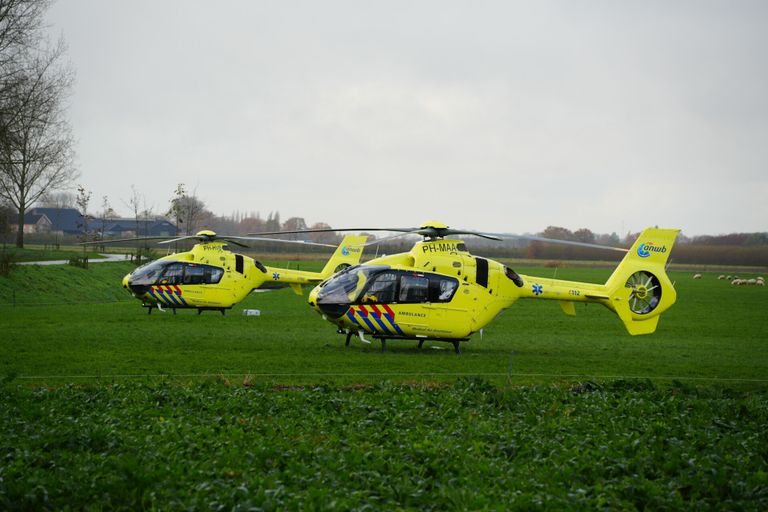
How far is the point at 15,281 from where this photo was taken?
41.5 meters

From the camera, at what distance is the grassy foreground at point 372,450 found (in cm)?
912

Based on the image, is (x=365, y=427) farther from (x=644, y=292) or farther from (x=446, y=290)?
Result: (x=644, y=292)

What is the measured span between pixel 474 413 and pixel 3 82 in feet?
91.7

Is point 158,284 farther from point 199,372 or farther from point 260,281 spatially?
point 199,372

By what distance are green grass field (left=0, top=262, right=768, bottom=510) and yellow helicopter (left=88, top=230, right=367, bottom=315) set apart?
7397 millimetres

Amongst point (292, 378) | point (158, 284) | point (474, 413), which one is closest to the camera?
point (474, 413)

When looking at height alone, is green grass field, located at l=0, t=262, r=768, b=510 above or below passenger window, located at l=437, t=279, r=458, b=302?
below

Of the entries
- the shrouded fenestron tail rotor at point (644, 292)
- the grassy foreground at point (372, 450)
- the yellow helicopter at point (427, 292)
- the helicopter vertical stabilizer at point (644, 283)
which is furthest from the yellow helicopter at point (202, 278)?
the grassy foreground at point (372, 450)

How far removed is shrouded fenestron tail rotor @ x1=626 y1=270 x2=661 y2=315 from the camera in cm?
2472

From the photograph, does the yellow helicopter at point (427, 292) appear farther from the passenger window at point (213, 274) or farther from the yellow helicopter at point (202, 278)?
the passenger window at point (213, 274)

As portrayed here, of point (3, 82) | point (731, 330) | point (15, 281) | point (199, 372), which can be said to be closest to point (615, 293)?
point (731, 330)

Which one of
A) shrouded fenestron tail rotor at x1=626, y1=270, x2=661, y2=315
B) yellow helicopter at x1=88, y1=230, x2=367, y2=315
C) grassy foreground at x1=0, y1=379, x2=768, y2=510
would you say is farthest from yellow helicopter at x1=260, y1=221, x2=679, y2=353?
A: yellow helicopter at x1=88, y1=230, x2=367, y2=315

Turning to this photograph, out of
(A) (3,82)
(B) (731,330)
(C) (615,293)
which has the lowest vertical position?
(B) (731,330)

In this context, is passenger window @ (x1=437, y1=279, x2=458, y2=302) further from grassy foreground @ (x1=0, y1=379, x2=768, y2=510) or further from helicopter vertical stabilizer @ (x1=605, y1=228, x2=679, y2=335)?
grassy foreground @ (x1=0, y1=379, x2=768, y2=510)
